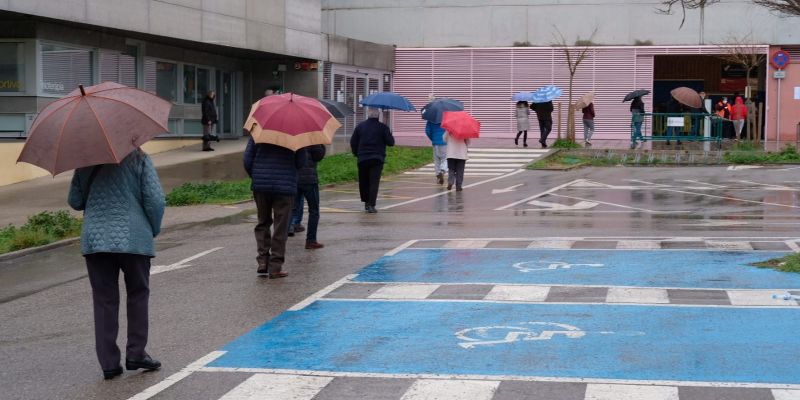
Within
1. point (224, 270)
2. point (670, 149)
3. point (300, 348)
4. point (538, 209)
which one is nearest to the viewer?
point (300, 348)

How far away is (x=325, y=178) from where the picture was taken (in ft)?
85.0

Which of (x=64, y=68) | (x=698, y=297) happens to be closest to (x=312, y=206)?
(x=698, y=297)

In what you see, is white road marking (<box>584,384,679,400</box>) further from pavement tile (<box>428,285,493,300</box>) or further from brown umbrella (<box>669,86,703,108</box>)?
brown umbrella (<box>669,86,703,108</box>)

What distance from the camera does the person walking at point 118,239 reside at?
762cm

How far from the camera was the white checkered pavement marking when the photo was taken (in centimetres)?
1063

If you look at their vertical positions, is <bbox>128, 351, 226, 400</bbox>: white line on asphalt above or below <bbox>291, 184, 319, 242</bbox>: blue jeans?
below

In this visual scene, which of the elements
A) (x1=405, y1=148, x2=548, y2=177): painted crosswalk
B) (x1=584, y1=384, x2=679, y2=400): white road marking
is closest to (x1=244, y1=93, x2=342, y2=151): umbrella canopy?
(x1=584, y1=384, x2=679, y2=400): white road marking

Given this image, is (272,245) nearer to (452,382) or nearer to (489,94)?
(452,382)

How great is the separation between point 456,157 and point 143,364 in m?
15.7

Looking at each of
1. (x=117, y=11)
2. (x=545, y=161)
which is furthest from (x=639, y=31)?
(x=117, y=11)

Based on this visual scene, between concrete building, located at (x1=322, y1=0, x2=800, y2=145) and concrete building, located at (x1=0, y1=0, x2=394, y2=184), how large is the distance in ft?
5.35

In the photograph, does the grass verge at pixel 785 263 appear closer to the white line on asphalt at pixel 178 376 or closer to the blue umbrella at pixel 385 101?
the white line on asphalt at pixel 178 376

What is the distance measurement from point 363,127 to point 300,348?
34.9 ft

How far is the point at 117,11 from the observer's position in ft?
88.2
